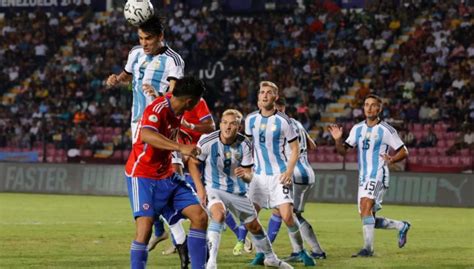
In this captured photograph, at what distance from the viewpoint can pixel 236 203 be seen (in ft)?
37.8

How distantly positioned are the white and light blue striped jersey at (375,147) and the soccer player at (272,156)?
5.36ft

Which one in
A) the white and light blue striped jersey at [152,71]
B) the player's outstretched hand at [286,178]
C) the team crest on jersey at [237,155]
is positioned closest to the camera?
the white and light blue striped jersey at [152,71]

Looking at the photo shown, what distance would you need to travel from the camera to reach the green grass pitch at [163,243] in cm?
1231

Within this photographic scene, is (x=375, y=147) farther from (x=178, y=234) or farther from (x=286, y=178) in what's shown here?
(x=178, y=234)

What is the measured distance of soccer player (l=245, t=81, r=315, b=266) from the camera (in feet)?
40.2

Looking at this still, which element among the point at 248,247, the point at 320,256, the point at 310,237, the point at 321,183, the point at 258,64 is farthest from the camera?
the point at 258,64

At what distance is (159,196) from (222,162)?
2601 millimetres

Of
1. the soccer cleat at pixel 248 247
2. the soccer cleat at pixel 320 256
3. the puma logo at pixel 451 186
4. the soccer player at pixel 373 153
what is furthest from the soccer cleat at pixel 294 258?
the puma logo at pixel 451 186

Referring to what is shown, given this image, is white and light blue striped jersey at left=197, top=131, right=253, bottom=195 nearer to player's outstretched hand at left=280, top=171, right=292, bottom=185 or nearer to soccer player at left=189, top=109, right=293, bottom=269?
soccer player at left=189, top=109, right=293, bottom=269

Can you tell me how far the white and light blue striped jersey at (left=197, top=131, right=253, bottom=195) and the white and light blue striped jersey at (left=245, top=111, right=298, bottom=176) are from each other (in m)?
0.84

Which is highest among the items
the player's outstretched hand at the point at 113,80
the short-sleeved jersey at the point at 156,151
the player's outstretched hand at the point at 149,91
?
the player's outstretched hand at the point at 113,80

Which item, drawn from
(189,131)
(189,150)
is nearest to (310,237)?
(189,131)

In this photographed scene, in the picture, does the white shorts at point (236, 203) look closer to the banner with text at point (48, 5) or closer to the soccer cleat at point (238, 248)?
the soccer cleat at point (238, 248)

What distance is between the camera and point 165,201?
916 cm
